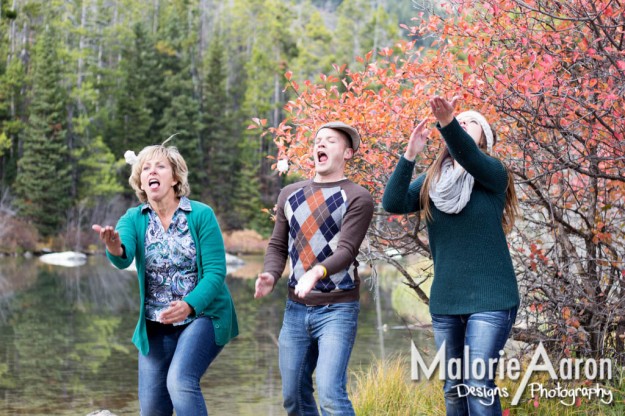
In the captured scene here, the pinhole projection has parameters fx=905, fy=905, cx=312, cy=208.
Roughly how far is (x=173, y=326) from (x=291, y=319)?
577 millimetres

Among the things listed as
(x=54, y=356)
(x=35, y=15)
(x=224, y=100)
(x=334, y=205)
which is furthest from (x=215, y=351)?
(x=224, y=100)

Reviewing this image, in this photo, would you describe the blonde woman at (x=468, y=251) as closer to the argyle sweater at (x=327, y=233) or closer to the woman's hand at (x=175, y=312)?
the argyle sweater at (x=327, y=233)

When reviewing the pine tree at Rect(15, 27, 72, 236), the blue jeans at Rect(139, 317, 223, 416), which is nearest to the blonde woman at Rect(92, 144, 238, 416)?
the blue jeans at Rect(139, 317, 223, 416)

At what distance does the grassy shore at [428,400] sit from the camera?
5.42 m

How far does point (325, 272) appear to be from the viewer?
3969mm

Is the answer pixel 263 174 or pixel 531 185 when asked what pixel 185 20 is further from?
pixel 531 185

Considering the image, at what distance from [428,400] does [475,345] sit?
2410mm

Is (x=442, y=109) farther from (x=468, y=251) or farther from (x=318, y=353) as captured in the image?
(x=318, y=353)

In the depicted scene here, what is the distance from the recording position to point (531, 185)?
5.50m

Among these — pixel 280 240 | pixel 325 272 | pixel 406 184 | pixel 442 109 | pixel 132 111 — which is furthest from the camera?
pixel 132 111

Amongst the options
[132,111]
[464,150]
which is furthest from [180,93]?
[464,150]

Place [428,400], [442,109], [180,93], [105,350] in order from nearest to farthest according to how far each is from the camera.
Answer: [442,109], [428,400], [105,350], [180,93]

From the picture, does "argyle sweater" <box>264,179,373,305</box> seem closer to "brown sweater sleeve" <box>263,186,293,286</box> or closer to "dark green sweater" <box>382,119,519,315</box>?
"brown sweater sleeve" <box>263,186,293,286</box>

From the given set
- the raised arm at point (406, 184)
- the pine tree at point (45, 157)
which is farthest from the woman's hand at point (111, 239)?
the pine tree at point (45, 157)
